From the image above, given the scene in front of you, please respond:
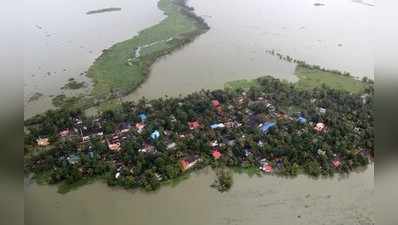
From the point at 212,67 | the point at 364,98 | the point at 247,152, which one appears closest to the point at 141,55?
the point at 212,67

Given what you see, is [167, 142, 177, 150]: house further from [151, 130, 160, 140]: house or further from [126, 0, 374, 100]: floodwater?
[126, 0, 374, 100]: floodwater

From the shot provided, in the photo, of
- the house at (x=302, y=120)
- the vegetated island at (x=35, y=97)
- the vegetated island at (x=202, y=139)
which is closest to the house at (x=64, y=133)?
the vegetated island at (x=202, y=139)

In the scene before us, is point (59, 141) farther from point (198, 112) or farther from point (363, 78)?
point (363, 78)

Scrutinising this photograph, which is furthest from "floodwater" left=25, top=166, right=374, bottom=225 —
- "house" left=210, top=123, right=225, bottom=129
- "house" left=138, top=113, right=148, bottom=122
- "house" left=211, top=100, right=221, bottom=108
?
"house" left=211, top=100, right=221, bottom=108

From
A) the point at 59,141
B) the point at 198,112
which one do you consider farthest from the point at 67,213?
the point at 198,112

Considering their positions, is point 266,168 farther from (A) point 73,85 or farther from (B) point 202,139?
(A) point 73,85

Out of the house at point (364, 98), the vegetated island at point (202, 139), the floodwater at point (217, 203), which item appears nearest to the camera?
the floodwater at point (217, 203)

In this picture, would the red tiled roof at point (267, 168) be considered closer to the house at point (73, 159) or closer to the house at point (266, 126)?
the house at point (266, 126)
